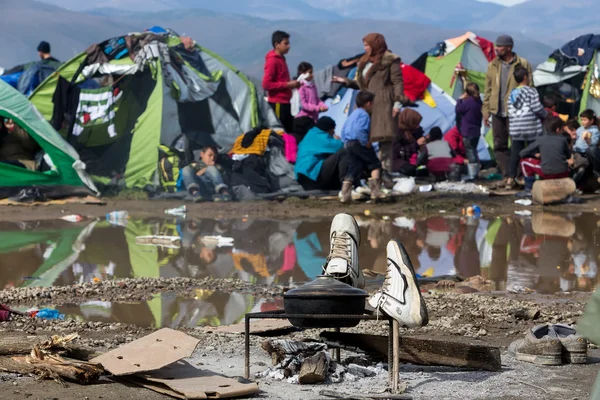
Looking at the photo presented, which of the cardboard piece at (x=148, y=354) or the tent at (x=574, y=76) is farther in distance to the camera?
the tent at (x=574, y=76)

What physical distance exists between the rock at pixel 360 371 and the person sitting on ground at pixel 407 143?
12636 millimetres

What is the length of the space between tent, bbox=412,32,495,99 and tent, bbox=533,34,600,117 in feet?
3.71

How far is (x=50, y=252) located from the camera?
1030cm

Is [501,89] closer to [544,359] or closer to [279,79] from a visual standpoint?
[279,79]

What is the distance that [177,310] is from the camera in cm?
727

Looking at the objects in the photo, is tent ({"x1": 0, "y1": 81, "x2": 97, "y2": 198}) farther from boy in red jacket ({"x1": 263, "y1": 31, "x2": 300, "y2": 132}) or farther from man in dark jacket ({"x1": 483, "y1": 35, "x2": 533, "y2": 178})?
man in dark jacket ({"x1": 483, "y1": 35, "x2": 533, "y2": 178})

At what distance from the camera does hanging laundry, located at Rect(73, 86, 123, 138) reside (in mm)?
16047

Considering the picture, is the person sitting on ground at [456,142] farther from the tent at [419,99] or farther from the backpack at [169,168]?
the backpack at [169,168]

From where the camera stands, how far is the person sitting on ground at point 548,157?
14.3 metres

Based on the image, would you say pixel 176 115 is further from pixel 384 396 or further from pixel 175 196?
pixel 384 396

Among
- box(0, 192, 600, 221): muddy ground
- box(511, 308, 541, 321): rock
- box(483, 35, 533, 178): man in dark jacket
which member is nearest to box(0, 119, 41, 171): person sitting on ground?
box(0, 192, 600, 221): muddy ground

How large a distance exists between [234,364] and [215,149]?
10273 mm

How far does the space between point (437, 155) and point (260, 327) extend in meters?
12.4

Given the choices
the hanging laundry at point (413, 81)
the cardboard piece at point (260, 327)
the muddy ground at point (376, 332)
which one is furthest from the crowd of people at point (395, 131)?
the cardboard piece at point (260, 327)
